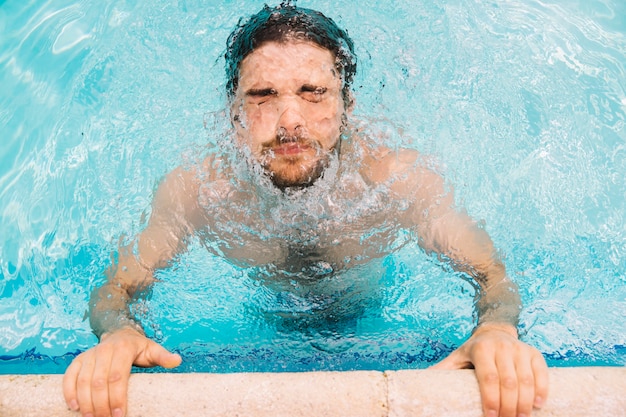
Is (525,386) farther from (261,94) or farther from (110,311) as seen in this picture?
(261,94)

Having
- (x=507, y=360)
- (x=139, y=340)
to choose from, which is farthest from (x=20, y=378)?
(x=507, y=360)

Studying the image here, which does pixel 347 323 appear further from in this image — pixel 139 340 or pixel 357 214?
pixel 139 340

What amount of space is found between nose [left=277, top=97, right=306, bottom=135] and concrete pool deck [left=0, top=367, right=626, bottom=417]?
1.13 m

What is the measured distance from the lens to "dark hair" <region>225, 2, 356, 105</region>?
A: 2646mm

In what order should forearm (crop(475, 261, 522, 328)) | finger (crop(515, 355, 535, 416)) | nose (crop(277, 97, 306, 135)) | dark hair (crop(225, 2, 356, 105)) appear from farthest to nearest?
1. dark hair (crop(225, 2, 356, 105))
2. nose (crop(277, 97, 306, 135))
3. forearm (crop(475, 261, 522, 328))
4. finger (crop(515, 355, 535, 416))

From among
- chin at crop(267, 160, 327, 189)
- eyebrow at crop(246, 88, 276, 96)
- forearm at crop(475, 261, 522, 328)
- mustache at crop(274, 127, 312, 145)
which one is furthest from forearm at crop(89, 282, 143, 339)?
forearm at crop(475, 261, 522, 328)

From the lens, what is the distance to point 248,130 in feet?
8.34

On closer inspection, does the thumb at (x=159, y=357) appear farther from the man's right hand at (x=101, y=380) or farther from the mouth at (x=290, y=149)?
the mouth at (x=290, y=149)

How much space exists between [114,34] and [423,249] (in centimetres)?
294

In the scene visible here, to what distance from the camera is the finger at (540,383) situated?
1.56 meters

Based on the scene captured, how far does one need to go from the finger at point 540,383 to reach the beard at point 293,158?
1.26m

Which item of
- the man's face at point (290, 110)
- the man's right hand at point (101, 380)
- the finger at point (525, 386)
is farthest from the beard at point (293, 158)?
the finger at point (525, 386)

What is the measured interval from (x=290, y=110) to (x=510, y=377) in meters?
1.41

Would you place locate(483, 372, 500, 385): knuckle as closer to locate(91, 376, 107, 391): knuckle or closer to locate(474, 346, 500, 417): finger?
locate(474, 346, 500, 417): finger
